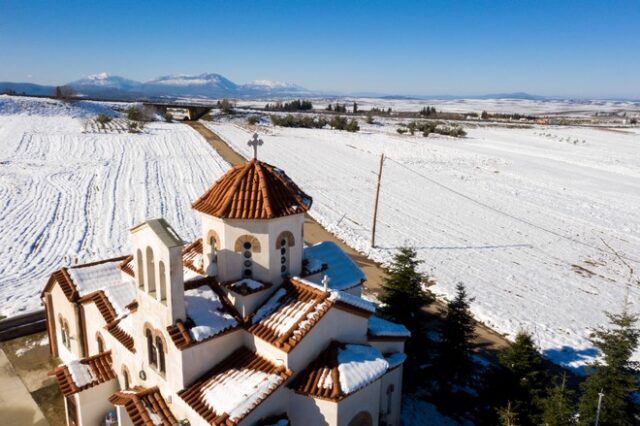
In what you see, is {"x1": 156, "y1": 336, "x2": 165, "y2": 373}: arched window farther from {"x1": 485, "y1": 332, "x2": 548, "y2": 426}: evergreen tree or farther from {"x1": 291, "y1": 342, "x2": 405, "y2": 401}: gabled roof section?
{"x1": 485, "y1": 332, "x2": 548, "y2": 426}: evergreen tree

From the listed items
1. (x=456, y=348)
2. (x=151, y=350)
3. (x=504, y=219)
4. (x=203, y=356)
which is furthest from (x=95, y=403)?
(x=504, y=219)

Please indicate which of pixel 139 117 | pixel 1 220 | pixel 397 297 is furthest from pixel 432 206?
pixel 139 117

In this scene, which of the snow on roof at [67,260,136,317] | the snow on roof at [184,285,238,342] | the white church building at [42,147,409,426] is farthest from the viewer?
the snow on roof at [67,260,136,317]

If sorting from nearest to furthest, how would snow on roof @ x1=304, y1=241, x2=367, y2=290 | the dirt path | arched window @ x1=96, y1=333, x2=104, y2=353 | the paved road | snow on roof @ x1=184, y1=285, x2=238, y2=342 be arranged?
snow on roof @ x1=184, y1=285, x2=238, y2=342 → the paved road → arched window @ x1=96, y1=333, x2=104, y2=353 → snow on roof @ x1=304, y1=241, x2=367, y2=290 → the dirt path

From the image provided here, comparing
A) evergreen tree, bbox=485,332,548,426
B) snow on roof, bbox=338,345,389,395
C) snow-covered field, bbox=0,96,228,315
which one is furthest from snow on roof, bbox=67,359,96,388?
evergreen tree, bbox=485,332,548,426

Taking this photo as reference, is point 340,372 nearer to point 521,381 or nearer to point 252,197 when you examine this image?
point 252,197

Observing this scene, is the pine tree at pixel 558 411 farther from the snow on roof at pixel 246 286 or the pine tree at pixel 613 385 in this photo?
the snow on roof at pixel 246 286

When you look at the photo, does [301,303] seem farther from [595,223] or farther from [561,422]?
[595,223]
